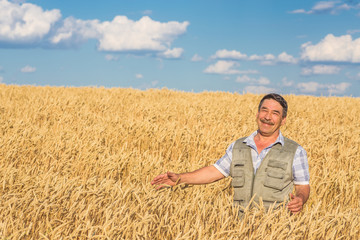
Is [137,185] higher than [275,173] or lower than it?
lower

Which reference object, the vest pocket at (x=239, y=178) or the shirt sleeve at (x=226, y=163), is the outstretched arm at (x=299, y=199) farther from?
the shirt sleeve at (x=226, y=163)

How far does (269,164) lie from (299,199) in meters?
0.31

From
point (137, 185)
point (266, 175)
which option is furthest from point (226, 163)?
point (137, 185)

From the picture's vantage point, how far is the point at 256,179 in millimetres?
2701

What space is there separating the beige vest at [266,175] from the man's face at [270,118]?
120mm

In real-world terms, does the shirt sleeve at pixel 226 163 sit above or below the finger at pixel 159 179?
above

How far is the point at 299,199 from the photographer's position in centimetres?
255

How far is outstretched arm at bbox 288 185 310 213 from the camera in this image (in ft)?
8.18

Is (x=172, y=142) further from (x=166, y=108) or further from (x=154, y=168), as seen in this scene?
(x=166, y=108)

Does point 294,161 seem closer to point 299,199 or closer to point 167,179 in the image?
point 299,199

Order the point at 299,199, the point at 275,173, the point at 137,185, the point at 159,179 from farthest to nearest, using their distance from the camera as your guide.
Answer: the point at 137,185, the point at 159,179, the point at 275,173, the point at 299,199

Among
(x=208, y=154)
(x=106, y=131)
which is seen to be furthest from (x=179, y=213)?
(x=106, y=131)

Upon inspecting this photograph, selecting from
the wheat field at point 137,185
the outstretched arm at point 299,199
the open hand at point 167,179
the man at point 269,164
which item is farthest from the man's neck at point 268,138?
the open hand at point 167,179

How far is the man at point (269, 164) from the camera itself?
2678mm
